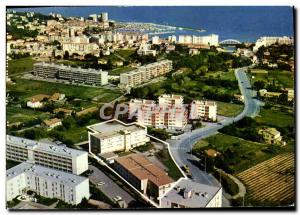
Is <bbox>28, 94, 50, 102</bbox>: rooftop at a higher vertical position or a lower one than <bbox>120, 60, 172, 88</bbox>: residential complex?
lower

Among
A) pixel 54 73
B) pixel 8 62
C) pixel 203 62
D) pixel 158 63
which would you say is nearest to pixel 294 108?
pixel 203 62

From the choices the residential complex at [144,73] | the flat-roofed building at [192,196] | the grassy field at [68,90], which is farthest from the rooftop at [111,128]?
the flat-roofed building at [192,196]

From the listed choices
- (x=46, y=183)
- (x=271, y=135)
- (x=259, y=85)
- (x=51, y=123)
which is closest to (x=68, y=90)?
A: (x=51, y=123)

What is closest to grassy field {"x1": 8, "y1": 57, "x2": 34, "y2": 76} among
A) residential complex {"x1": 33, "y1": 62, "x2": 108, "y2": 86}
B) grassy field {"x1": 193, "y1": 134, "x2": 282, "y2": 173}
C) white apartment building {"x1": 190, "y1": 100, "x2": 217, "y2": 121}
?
residential complex {"x1": 33, "y1": 62, "x2": 108, "y2": 86}

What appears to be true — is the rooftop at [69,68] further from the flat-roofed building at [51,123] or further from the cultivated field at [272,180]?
the cultivated field at [272,180]

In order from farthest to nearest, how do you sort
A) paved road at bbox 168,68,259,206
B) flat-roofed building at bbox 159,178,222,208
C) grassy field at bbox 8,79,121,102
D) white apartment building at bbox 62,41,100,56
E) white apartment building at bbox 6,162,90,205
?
white apartment building at bbox 62,41,100,56 < grassy field at bbox 8,79,121,102 < paved road at bbox 168,68,259,206 < white apartment building at bbox 6,162,90,205 < flat-roofed building at bbox 159,178,222,208

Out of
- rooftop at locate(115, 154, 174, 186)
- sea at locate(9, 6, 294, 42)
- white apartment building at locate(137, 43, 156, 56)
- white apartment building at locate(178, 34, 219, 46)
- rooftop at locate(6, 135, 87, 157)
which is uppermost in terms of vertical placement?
sea at locate(9, 6, 294, 42)

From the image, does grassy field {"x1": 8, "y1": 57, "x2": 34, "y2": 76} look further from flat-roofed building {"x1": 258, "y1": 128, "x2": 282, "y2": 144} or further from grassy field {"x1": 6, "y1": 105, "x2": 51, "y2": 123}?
flat-roofed building {"x1": 258, "y1": 128, "x2": 282, "y2": 144}
